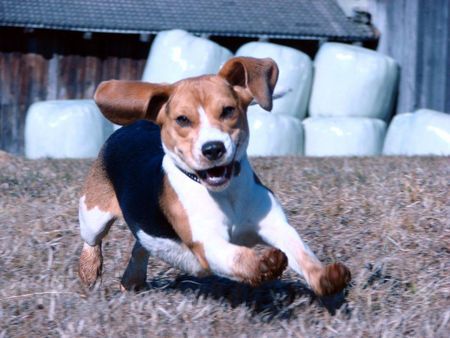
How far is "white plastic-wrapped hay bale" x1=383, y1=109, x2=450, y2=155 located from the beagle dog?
890 cm

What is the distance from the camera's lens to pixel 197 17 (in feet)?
57.0

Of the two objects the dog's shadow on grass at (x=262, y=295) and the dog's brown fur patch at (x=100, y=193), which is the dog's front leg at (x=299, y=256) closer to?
the dog's shadow on grass at (x=262, y=295)

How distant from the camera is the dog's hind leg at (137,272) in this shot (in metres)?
5.89

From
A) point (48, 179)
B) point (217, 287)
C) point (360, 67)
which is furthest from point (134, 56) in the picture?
point (217, 287)

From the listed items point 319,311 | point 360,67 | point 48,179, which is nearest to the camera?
point 319,311

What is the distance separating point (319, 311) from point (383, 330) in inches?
16.7

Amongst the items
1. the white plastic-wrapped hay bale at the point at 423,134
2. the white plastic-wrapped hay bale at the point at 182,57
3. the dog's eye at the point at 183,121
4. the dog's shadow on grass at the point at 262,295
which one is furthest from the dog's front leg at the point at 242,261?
the white plastic-wrapped hay bale at the point at 182,57

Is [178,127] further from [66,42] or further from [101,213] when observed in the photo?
[66,42]

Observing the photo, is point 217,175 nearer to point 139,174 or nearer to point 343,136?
point 139,174

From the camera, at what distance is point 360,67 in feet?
52.5

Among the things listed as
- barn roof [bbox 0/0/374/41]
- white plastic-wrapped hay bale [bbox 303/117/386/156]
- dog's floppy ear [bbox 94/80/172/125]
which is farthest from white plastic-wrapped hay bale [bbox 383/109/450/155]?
dog's floppy ear [bbox 94/80/172/125]

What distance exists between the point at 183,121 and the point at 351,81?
11374mm

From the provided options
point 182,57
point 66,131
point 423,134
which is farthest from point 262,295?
point 182,57

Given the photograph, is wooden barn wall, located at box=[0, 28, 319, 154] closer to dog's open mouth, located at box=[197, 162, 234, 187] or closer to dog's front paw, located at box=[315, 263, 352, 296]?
dog's open mouth, located at box=[197, 162, 234, 187]
